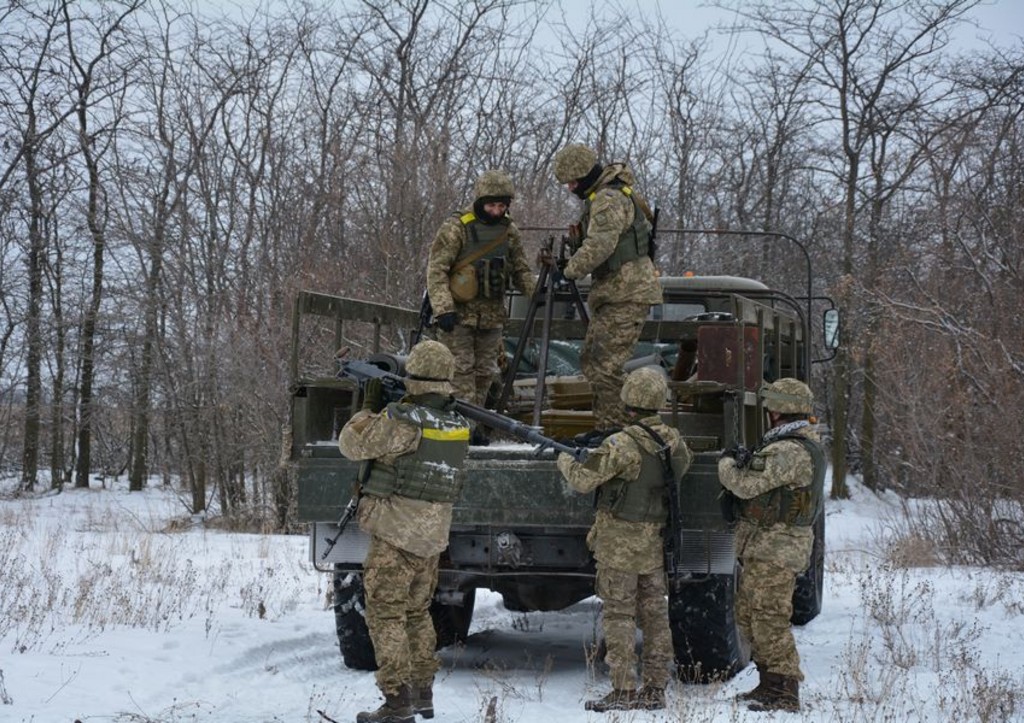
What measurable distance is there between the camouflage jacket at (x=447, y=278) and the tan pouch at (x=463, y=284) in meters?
0.04

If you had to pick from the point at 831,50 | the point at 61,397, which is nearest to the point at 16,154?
the point at 61,397

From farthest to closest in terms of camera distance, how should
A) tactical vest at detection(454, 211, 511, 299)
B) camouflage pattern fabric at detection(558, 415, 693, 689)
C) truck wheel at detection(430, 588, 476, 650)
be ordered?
truck wheel at detection(430, 588, 476, 650), tactical vest at detection(454, 211, 511, 299), camouflage pattern fabric at detection(558, 415, 693, 689)

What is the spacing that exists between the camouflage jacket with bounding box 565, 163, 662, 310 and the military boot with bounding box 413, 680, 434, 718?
7.74 feet

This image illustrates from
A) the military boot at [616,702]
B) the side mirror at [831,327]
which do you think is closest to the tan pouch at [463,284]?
the military boot at [616,702]

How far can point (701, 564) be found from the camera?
240 inches

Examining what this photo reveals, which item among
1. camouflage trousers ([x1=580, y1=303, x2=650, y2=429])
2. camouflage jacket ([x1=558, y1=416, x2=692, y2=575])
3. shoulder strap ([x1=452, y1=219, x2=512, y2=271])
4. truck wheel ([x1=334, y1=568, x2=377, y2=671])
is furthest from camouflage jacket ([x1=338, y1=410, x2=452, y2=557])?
shoulder strap ([x1=452, y1=219, x2=512, y2=271])

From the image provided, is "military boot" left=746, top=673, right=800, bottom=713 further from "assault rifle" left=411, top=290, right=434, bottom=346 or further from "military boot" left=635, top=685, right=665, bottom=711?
"assault rifle" left=411, top=290, right=434, bottom=346

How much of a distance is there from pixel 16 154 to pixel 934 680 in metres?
Result: 20.4

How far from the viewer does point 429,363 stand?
5.55 m

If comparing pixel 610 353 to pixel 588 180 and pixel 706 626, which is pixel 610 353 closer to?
pixel 588 180

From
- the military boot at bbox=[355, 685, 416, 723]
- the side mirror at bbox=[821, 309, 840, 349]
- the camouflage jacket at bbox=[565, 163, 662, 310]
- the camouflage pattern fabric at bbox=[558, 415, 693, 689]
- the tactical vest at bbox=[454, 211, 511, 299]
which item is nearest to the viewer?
the military boot at bbox=[355, 685, 416, 723]

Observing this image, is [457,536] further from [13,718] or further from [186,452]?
[186,452]

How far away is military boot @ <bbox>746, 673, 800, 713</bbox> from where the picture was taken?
5.81m

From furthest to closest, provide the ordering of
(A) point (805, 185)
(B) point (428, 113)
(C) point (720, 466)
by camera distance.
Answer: (A) point (805, 185) → (B) point (428, 113) → (C) point (720, 466)
